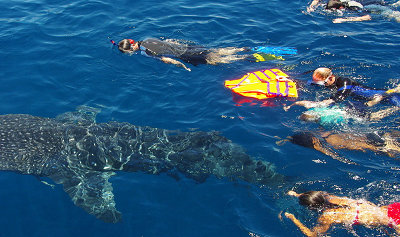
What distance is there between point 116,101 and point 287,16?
10526mm

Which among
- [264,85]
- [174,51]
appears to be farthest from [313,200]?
[174,51]

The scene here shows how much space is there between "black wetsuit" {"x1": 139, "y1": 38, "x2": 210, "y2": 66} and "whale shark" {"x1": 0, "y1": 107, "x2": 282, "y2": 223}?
4963 millimetres

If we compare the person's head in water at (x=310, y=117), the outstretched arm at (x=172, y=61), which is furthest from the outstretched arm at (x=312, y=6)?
the person's head in water at (x=310, y=117)

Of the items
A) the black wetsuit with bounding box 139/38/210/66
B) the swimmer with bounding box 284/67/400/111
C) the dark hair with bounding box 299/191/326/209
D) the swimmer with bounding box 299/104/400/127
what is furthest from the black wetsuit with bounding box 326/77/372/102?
the black wetsuit with bounding box 139/38/210/66

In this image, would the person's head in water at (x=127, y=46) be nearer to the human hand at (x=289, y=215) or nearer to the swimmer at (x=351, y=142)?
the swimmer at (x=351, y=142)

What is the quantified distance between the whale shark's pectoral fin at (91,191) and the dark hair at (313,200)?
14.2ft

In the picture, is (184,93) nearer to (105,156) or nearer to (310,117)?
(105,156)

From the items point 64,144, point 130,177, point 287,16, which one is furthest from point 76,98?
point 287,16

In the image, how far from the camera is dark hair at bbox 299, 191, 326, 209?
23.7ft

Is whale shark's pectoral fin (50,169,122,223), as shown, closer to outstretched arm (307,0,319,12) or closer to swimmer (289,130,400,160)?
swimmer (289,130,400,160)

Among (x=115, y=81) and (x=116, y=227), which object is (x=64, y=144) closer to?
(x=116, y=227)

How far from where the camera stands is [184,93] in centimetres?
1202

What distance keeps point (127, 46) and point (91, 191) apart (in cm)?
741

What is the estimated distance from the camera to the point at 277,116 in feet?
34.6
